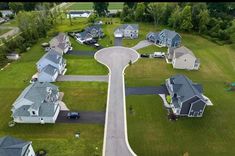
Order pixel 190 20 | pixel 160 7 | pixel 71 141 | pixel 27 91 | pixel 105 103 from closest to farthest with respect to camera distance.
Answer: pixel 71 141 → pixel 27 91 → pixel 105 103 → pixel 190 20 → pixel 160 7

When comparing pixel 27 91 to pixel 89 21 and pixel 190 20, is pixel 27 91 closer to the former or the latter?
pixel 89 21

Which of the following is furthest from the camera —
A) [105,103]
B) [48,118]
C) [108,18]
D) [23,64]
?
[108,18]

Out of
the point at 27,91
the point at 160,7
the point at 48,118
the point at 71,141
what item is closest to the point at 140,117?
the point at 71,141

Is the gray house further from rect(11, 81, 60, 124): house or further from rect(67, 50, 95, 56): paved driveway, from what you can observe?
rect(11, 81, 60, 124): house

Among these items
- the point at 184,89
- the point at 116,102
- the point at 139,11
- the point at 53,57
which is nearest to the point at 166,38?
the point at 139,11

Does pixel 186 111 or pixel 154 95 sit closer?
pixel 186 111

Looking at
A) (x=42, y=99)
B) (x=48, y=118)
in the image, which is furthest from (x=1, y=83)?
(x=48, y=118)

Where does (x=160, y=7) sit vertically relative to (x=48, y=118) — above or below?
above

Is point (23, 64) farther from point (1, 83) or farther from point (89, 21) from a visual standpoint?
point (89, 21)

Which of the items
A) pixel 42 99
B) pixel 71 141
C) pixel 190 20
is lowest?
pixel 71 141
